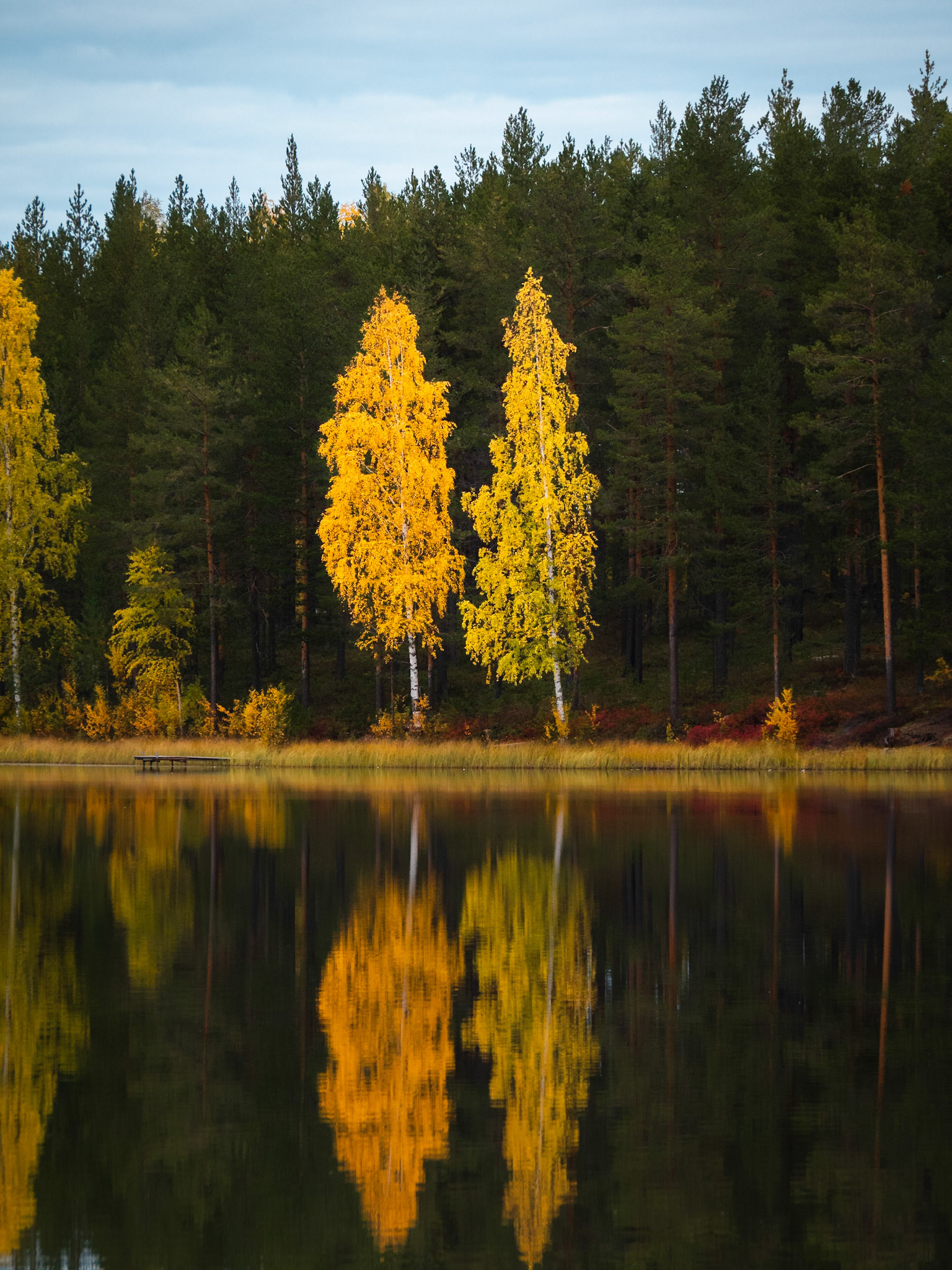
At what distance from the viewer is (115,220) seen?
7794 centimetres

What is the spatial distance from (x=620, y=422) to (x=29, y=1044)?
4811cm

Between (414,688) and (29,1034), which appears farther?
(414,688)

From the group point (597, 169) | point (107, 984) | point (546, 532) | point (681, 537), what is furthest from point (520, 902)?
point (597, 169)

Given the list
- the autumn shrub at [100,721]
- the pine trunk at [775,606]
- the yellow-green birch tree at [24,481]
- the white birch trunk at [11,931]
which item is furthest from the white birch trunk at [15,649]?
the white birch trunk at [11,931]

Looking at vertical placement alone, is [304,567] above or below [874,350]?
below

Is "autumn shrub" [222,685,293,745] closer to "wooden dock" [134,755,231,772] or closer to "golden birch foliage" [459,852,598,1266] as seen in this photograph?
"wooden dock" [134,755,231,772]

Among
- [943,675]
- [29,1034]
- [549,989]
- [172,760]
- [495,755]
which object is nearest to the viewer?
[29,1034]

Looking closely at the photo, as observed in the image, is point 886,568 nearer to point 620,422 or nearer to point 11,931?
point 620,422

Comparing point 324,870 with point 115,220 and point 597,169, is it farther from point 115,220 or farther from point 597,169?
point 115,220

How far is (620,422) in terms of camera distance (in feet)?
184

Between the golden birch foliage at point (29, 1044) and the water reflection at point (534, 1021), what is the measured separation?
7.98 feet

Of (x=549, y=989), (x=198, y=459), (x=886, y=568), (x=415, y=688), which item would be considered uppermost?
(x=198, y=459)

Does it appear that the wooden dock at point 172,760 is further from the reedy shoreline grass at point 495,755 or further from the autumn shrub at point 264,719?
the autumn shrub at point 264,719

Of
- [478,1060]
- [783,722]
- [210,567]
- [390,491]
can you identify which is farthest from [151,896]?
[210,567]
